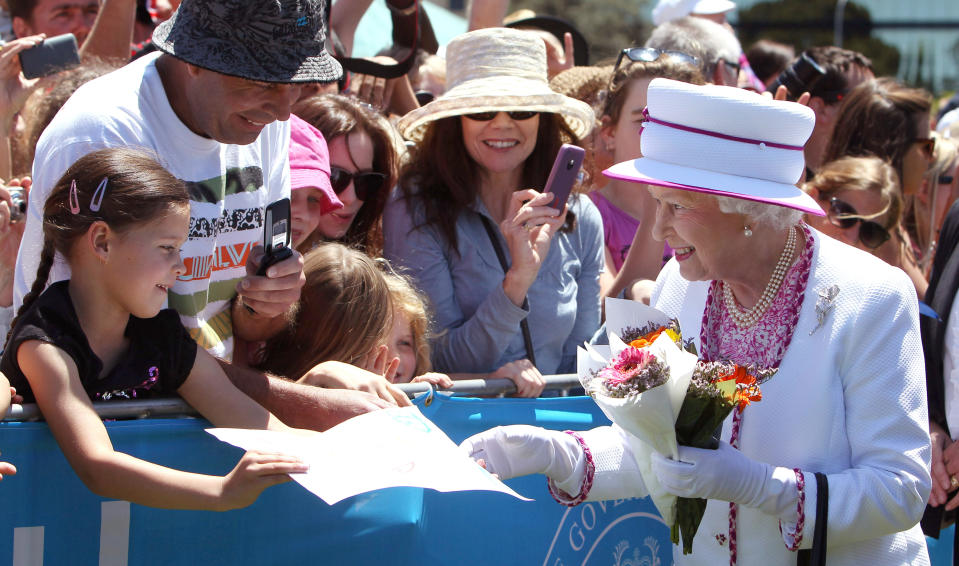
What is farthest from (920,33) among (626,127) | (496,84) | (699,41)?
(496,84)

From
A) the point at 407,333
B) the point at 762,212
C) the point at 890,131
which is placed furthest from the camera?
the point at 890,131

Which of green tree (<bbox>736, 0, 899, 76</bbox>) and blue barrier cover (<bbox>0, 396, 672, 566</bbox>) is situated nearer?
blue barrier cover (<bbox>0, 396, 672, 566</bbox>)

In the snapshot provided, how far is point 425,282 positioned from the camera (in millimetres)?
3801

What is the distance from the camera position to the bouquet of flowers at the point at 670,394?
229 cm

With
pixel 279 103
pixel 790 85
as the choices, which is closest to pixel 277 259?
pixel 279 103

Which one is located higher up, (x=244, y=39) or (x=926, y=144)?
(x=244, y=39)

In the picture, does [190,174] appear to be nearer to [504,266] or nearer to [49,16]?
[504,266]

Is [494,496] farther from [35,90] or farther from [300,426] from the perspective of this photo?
[35,90]

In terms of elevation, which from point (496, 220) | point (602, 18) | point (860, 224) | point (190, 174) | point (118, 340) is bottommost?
point (602, 18)

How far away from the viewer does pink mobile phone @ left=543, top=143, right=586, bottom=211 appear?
3.64 meters

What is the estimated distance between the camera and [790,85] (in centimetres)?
604

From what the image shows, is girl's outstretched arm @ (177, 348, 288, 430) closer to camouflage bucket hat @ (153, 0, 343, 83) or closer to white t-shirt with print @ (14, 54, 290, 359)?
white t-shirt with print @ (14, 54, 290, 359)

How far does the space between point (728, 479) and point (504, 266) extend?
1.66 m


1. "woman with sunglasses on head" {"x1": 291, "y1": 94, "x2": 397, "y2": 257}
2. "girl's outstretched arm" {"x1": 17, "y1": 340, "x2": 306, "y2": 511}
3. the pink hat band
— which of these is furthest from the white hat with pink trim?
"woman with sunglasses on head" {"x1": 291, "y1": 94, "x2": 397, "y2": 257}
